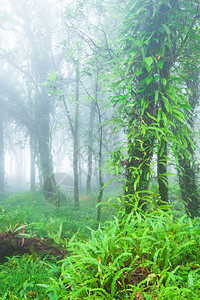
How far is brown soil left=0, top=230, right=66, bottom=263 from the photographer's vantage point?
261cm

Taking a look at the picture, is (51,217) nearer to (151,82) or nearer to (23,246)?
(23,246)

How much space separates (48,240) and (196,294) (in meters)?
2.10

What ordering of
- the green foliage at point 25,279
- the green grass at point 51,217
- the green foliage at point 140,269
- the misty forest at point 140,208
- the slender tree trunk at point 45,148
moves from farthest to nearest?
the slender tree trunk at point 45,148, the green grass at point 51,217, the green foliage at point 25,279, the misty forest at point 140,208, the green foliage at point 140,269

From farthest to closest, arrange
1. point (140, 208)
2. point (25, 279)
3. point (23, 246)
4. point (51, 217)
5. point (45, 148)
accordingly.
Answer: point (45, 148) → point (51, 217) → point (23, 246) → point (140, 208) → point (25, 279)

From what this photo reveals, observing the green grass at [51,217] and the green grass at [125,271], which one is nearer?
the green grass at [125,271]

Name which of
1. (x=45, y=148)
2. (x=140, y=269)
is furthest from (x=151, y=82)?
(x=45, y=148)

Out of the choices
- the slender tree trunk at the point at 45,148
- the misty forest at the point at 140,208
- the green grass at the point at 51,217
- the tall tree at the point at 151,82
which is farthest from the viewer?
the slender tree trunk at the point at 45,148

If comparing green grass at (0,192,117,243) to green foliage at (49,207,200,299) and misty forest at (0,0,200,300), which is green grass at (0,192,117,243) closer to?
misty forest at (0,0,200,300)

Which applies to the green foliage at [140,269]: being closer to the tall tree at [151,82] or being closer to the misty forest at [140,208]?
the misty forest at [140,208]

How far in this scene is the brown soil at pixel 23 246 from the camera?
8.55ft

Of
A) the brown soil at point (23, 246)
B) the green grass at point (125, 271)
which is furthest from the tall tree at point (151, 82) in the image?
the brown soil at point (23, 246)

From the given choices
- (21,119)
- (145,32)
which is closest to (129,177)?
(145,32)

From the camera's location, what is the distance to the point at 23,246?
8.87 ft

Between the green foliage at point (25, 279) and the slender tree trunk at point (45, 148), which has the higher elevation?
the slender tree trunk at point (45, 148)
